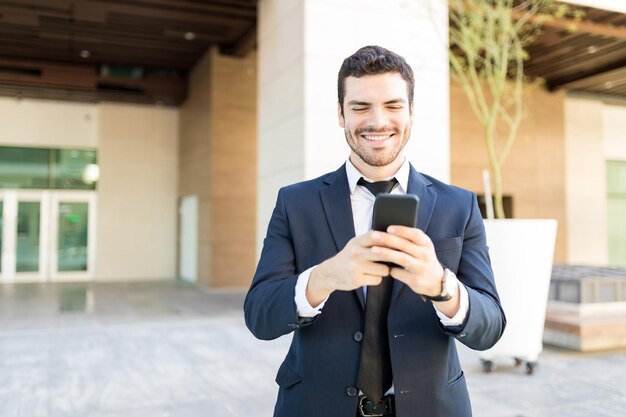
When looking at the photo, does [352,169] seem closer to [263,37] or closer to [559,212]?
[263,37]

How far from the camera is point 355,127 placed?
1.06 m

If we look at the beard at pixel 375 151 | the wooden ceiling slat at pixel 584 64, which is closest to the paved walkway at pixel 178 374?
the beard at pixel 375 151

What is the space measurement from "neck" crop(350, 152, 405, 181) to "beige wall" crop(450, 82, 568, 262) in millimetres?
12222

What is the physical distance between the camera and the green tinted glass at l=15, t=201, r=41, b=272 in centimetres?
1302

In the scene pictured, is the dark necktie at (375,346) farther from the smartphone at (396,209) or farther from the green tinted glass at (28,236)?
the green tinted glass at (28,236)

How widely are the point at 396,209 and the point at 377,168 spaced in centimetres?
34

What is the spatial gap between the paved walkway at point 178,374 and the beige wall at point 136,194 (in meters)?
6.19

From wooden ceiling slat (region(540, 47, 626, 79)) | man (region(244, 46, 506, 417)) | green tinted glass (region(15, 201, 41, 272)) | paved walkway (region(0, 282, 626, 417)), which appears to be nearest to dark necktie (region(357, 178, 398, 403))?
man (region(244, 46, 506, 417))

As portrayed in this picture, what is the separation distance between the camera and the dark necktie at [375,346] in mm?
1078

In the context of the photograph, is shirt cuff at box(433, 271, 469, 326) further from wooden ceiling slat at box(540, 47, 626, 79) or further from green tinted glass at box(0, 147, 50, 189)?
green tinted glass at box(0, 147, 50, 189)

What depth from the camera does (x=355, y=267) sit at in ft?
2.74

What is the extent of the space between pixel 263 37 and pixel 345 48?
1763 mm

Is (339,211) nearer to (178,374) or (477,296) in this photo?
(477,296)

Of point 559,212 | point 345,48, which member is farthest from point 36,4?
point 559,212
